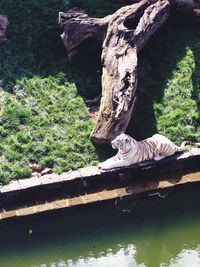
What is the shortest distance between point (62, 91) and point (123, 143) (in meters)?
2.20

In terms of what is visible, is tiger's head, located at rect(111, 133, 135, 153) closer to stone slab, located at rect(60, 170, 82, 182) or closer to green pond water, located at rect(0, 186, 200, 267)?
stone slab, located at rect(60, 170, 82, 182)

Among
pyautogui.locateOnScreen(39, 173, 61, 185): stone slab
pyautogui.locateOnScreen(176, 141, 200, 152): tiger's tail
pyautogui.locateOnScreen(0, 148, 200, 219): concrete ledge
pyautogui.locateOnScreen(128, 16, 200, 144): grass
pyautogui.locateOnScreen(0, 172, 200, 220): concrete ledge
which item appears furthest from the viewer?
pyautogui.locateOnScreen(128, 16, 200, 144): grass

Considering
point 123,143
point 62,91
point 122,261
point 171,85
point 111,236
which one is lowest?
point 122,261

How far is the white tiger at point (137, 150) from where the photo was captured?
31.5ft

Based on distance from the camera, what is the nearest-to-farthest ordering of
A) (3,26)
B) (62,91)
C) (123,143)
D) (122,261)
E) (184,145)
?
(122,261) < (123,143) < (184,145) < (62,91) < (3,26)

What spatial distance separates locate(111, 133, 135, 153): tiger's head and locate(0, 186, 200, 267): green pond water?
0.89m

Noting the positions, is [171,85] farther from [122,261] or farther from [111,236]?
[122,261]

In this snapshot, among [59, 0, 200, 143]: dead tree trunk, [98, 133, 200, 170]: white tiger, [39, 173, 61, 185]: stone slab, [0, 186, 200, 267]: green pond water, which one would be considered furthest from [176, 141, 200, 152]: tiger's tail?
[39, 173, 61, 185]: stone slab

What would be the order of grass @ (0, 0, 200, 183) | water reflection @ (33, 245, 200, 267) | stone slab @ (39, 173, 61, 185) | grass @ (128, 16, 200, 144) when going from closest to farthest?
water reflection @ (33, 245, 200, 267) → stone slab @ (39, 173, 61, 185) → grass @ (0, 0, 200, 183) → grass @ (128, 16, 200, 144)

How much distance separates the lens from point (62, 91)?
36.8 ft

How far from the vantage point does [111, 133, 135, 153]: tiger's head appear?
9.55 metres

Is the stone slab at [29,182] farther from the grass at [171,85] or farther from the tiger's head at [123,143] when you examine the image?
the grass at [171,85]

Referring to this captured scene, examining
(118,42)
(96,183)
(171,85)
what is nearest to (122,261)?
(96,183)

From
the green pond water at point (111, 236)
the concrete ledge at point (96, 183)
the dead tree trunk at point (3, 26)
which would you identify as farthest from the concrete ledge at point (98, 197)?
the dead tree trunk at point (3, 26)
